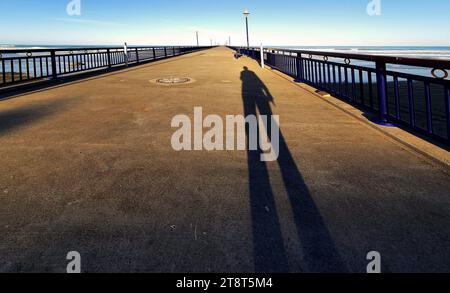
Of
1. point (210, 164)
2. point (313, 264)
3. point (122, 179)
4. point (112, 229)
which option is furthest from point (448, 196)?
point (122, 179)

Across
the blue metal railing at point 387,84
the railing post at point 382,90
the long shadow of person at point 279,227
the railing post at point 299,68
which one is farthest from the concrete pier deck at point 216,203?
the railing post at point 299,68

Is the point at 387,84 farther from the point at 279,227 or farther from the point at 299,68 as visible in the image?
the point at 279,227

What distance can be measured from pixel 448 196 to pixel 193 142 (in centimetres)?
311

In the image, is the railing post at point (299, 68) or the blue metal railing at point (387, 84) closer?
the blue metal railing at point (387, 84)

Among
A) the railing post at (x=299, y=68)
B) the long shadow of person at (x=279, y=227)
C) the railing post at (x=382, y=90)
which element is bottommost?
the long shadow of person at (x=279, y=227)

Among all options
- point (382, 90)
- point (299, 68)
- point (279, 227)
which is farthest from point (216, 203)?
point (299, 68)

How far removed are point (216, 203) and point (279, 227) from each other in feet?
2.10

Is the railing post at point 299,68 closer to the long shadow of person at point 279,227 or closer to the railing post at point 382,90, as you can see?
the railing post at point 382,90

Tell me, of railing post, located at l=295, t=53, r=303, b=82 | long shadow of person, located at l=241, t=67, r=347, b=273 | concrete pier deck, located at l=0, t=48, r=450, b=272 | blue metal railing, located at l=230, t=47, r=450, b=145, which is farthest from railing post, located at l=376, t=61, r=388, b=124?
railing post, located at l=295, t=53, r=303, b=82

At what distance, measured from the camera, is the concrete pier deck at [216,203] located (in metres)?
1.86

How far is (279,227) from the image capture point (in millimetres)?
2178

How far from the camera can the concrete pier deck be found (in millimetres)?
1855

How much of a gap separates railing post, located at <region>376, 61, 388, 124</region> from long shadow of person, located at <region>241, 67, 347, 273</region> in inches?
98.3

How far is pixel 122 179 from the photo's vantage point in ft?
9.99
